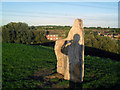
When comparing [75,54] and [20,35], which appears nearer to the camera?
[75,54]

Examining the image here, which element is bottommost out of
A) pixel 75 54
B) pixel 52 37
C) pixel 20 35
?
pixel 75 54

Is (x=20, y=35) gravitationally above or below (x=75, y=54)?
above

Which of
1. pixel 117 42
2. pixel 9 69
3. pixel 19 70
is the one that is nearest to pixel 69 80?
pixel 19 70

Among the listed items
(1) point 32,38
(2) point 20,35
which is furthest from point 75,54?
(1) point 32,38

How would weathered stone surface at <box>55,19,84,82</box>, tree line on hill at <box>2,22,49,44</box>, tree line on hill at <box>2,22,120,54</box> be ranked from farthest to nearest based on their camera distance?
tree line on hill at <box>2,22,49,44</box> < tree line on hill at <box>2,22,120,54</box> < weathered stone surface at <box>55,19,84,82</box>

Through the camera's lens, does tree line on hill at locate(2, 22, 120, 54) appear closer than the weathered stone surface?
No

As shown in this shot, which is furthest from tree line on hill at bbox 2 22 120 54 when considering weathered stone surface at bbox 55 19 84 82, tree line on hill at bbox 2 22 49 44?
weathered stone surface at bbox 55 19 84 82

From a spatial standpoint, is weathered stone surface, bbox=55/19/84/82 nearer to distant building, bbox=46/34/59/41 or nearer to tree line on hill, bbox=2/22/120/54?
tree line on hill, bbox=2/22/120/54

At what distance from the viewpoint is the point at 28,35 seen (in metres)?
64.8

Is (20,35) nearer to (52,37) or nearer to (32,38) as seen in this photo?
(32,38)

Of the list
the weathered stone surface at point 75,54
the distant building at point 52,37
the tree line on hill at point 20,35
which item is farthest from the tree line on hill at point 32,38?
the weathered stone surface at point 75,54

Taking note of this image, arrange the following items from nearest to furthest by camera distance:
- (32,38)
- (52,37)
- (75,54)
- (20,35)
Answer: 1. (75,54)
2. (20,35)
3. (32,38)
4. (52,37)

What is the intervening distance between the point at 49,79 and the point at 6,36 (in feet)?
170

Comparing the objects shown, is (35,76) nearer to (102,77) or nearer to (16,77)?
(16,77)
